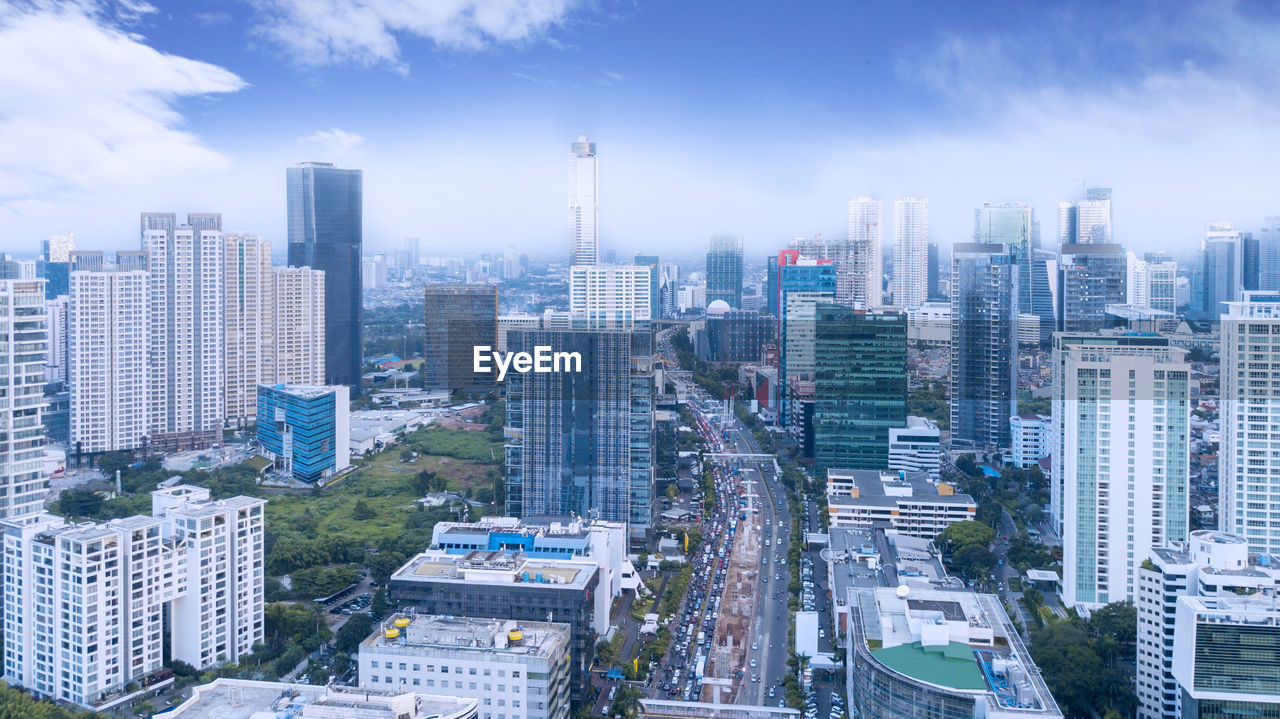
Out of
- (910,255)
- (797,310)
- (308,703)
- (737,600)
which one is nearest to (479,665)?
(308,703)

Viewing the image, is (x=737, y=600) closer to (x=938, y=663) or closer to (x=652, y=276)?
(x=938, y=663)

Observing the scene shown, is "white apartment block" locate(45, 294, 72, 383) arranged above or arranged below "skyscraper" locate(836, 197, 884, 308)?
below

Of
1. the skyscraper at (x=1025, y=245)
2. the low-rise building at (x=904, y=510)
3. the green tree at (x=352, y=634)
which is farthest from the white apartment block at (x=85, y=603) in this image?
the skyscraper at (x=1025, y=245)

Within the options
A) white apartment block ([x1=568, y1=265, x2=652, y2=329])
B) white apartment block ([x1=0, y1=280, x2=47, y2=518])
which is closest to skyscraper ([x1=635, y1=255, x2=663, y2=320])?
white apartment block ([x1=568, y1=265, x2=652, y2=329])

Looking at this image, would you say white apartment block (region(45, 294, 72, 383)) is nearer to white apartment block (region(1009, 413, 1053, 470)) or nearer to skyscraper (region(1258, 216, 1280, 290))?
white apartment block (region(1009, 413, 1053, 470))

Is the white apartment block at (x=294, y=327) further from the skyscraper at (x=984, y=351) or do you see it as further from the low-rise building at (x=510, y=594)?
the low-rise building at (x=510, y=594)

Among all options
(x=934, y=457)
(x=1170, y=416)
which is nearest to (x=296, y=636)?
(x=1170, y=416)

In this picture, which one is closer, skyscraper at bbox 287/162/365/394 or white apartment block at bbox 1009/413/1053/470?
white apartment block at bbox 1009/413/1053/470
